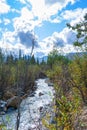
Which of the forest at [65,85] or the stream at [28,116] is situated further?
the stream at [28,116]

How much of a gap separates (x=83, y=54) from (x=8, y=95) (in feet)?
28.9

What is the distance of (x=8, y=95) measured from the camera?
26.7 meters

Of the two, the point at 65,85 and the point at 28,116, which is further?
the point at 28,116

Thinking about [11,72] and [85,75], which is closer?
[85,75]

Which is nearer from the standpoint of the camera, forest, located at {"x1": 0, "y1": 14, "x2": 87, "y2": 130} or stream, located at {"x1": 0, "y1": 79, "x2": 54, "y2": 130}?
forest, located at {"x1": 0, "y1": 14, "x2": 87, "y2": 130}

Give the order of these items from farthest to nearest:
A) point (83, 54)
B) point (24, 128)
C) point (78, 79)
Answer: point (83, 54) < point (78, 79) < point (24, 128)

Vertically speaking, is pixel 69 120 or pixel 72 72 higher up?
pixel 72 72

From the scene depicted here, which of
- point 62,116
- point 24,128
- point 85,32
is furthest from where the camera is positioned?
point 85,32

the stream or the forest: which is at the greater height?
the forest

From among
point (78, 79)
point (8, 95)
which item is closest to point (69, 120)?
point (78, 79)

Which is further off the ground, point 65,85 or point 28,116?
point 65,85

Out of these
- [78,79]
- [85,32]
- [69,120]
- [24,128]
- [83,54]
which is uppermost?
[85,32]

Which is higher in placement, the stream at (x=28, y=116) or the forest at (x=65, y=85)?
the forest at (x=65, y=85)

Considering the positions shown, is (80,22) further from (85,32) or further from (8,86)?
(8,86)
